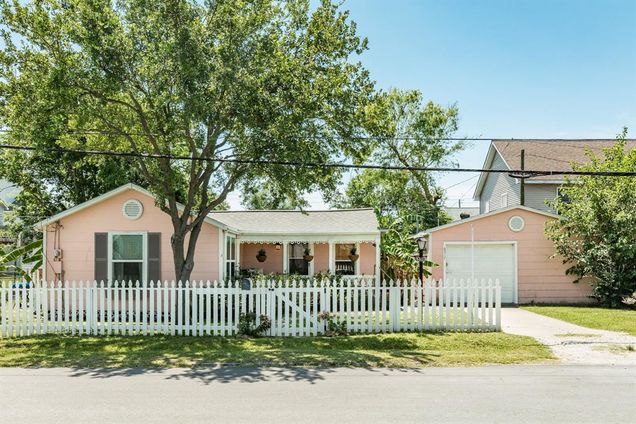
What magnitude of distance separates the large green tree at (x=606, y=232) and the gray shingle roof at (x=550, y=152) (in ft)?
20.2

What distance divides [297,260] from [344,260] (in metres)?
2.07

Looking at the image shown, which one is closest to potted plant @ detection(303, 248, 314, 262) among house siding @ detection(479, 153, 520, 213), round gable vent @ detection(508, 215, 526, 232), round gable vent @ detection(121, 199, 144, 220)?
round gable vent @ detection(121, 199, 144, 220)

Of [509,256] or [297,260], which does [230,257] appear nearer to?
[297,260]

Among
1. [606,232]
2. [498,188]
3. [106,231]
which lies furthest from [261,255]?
[498,188]

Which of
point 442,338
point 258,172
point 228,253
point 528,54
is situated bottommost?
point 442,338

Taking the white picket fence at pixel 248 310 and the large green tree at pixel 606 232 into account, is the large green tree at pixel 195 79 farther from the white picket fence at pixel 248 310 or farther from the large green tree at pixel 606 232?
the large green tree at pixel 606 232

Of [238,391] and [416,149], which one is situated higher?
[416,149]

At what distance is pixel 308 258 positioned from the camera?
2122cm

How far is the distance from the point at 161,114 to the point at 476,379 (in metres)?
9.24

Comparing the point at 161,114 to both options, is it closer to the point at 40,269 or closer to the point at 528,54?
the point at 40,269

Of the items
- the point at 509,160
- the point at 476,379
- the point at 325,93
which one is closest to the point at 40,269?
the point at 325,93

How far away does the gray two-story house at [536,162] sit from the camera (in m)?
25.3

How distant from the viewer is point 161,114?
41.9 feet

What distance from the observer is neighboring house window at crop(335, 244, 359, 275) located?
72.4ft
